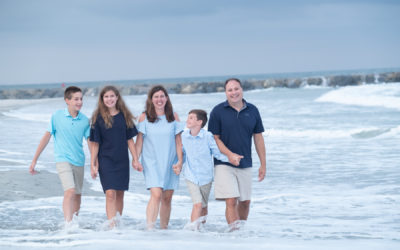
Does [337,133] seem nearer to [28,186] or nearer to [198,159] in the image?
[28,186]

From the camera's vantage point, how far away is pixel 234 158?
4.65m

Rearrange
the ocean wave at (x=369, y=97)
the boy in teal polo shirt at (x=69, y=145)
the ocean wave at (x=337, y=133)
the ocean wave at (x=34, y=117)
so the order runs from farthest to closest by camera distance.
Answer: the ocean wave at (x=369, y=97) → the ocean wave at (x=34, y=117) → the ocean wave at (x=337, y=133) → the boy in teal polo shirt at (x=69, y=145)

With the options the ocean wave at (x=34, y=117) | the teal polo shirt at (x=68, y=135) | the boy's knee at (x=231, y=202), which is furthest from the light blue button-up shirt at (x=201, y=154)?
the ocean wave at (x=34, y=117)

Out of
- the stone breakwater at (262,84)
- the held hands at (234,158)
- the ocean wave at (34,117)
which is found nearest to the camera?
the held hands at (234,158)

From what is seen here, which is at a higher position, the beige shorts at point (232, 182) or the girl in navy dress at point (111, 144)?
the girl in navy dress at point (111, 144)

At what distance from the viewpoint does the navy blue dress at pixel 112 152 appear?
485 centimetres

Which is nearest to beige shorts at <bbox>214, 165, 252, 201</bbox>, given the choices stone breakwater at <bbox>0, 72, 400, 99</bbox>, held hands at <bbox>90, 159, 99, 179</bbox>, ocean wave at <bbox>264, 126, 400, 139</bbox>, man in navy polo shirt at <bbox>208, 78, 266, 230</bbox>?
man in navy polo shirt at <bbox>208, 78, 266, 230</bbox>

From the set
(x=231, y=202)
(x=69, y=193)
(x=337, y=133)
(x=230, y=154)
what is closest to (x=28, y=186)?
(x=69, y=193)

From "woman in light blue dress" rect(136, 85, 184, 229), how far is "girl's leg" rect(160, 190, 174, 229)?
3cm

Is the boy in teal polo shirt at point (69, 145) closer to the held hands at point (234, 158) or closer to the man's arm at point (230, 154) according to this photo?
the man's arm at point (230, 154)

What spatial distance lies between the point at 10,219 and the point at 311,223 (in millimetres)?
2961

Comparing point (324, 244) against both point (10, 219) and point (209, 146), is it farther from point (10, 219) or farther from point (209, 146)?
point (10, 219)

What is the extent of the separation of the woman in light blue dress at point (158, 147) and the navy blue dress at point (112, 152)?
0.15m

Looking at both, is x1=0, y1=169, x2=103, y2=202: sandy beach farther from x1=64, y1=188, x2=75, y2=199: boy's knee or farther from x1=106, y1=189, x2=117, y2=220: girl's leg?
x1=106, y1=189, x2=117, y2=220: girl's leg
